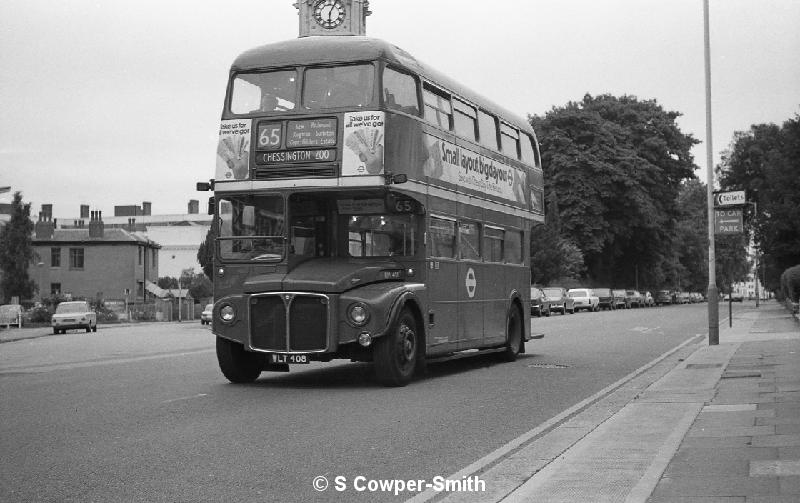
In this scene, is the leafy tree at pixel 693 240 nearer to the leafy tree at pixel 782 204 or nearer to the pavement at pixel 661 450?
the leafy tree at pixel 782 204

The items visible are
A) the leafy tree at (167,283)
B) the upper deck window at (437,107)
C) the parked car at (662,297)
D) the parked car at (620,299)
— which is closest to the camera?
the upper deck window at (437,107)

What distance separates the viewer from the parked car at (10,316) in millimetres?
58375

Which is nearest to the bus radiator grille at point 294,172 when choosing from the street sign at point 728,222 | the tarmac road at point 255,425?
the tarmac road at point 255,425

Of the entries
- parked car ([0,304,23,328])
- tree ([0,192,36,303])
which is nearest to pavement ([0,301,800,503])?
parked car ([0,304,23,328])

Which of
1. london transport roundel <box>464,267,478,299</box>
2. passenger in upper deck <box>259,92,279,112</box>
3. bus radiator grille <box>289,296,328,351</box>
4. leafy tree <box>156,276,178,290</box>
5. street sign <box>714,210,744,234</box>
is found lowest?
bus radiator grille <box>289,296,328,351</box>

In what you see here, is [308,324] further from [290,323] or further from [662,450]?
[662,450]

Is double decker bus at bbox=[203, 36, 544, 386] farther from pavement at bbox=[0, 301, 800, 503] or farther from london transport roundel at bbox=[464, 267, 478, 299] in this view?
pavement at bbox=[0, 301, 800, 503]

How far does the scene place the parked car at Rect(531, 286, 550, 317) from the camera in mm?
57969

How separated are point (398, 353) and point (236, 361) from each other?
243 centimetres

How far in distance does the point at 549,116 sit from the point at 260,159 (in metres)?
60.7

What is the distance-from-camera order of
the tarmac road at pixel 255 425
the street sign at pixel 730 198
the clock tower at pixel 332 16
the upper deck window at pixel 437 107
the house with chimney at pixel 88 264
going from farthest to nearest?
the house with chimney at pixel 88 264
the clock tower at pixel 332 16
the street sign at pixel 730 198
the upper deck window at pixel 437 107
the tarmac road at pixel 255 425

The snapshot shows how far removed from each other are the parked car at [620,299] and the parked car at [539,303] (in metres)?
16.2

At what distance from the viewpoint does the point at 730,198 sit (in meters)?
25.4

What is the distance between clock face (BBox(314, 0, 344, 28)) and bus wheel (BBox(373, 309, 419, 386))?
42464 mm
